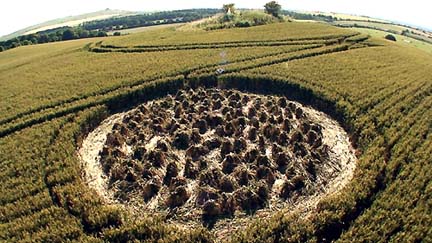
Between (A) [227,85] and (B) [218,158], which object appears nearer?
(B) [218,158]

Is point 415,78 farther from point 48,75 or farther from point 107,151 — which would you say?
point 48,75

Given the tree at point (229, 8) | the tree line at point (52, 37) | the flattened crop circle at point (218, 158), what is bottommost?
the tree line at point (52, 37)

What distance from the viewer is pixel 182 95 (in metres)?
50.6

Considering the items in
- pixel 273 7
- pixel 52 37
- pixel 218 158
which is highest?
pixel 273 7

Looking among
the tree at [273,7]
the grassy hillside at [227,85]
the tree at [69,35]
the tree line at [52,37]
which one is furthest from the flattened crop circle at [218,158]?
the tree at [69,35]

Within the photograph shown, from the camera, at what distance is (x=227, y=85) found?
55.1m

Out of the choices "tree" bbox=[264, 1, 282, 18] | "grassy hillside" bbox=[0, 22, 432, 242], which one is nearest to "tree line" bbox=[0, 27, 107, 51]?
"grassy hillside" bbox=[0, 22, 432, 242]

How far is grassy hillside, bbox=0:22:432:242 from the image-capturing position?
1019 inches

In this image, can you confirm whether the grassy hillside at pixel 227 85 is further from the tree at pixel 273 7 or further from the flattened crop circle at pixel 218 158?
the tree at pixel 273 7

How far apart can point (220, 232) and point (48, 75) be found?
4681 centimetres

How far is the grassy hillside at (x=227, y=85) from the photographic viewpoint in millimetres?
25891

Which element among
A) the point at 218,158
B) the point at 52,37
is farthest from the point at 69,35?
the point at 218,158

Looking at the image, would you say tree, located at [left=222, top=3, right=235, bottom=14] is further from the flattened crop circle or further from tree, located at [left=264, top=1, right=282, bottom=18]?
the flattened crop circle

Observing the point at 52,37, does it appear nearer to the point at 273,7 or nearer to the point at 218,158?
the point at 273,7
